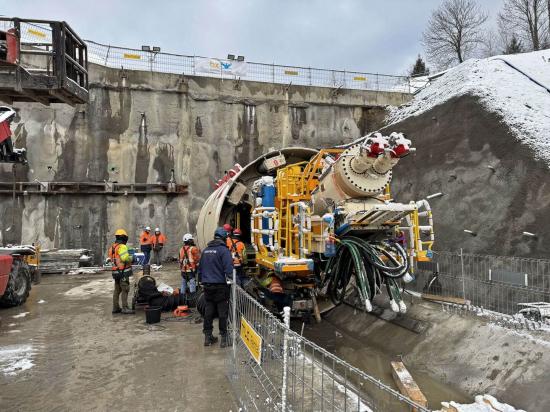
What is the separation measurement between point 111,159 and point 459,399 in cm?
1586

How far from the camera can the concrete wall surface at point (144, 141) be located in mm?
16484

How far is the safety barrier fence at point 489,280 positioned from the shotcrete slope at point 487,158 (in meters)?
1.06

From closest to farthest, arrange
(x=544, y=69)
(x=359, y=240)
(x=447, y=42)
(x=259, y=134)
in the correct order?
(x=359, y=240), (x=544, y=69), (x=259, y=134), (x=447, y=42)

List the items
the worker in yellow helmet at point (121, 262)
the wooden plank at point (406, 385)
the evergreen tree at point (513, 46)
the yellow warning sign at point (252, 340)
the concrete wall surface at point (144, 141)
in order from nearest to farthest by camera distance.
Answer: the yellow warning sign at point (252, 340) → the wooden plank at point (406, 385) → the worker in yellow helmet at point (121, 262) → the concrete wall surface at point (144, 141) → the evergreen tree at point (513, 46)

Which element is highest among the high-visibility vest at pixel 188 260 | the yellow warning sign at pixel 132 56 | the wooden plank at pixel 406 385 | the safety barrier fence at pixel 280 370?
the yellow warning sign at pixel 132 56

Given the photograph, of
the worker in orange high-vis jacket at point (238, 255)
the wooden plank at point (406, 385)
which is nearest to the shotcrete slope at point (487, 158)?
the wooden plank at point (406, 385)

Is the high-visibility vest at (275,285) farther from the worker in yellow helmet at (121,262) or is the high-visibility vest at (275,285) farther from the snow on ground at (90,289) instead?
the snow on ground at (90,289)

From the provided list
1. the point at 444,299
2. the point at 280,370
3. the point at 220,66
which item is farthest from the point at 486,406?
the point at 220,66

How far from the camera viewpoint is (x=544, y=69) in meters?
13.5

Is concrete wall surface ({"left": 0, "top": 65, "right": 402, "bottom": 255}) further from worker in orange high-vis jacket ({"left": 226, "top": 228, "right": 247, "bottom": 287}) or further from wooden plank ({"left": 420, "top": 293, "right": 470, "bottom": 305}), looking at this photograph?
wooden plank ({"left": 420, "top": 293, "right": 470, "bottom": 305})

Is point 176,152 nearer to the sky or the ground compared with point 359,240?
nearer to the sky

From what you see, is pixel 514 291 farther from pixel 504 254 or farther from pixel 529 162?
pixel 529 162

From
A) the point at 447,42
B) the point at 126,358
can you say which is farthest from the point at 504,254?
the point at 447,42

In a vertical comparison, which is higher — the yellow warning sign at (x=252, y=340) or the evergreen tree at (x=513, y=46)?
the evergreen tree at (x=513, y=46)
